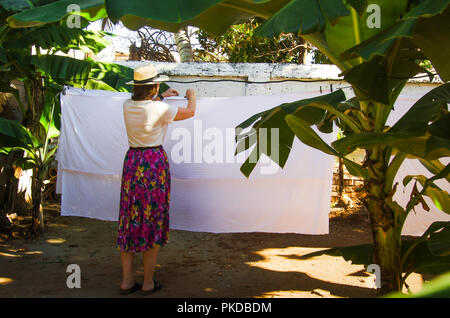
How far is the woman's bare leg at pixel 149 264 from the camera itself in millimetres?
3160

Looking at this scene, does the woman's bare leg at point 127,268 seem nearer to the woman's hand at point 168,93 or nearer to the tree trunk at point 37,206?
the woman's hand at point 168,93

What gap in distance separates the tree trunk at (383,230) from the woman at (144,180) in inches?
60.6

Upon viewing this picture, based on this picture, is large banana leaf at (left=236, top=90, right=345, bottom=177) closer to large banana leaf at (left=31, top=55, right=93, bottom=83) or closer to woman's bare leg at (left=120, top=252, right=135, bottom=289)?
woman's bare leg at (left=120, top=252, right=135, bottom=289)

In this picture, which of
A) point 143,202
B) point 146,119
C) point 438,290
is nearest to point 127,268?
point 143,202

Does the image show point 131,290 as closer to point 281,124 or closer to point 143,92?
point 143,92

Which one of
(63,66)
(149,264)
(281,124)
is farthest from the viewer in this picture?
(63,66)

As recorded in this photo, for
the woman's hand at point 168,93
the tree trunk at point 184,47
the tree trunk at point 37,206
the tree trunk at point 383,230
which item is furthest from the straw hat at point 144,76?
the tree trunk at point 184,47

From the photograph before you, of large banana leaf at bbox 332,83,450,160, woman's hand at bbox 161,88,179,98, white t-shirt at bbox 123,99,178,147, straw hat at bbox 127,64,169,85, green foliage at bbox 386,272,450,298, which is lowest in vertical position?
green foliage at bbox 386,272,450,298

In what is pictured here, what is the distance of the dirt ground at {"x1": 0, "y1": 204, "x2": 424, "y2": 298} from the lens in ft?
10.9

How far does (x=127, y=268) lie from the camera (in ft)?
10.5

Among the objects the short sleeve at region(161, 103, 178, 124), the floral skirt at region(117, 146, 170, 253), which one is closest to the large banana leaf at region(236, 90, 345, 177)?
the short sleeve at region(161, 103, 178, 124)

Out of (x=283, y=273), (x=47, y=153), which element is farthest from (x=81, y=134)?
(x=283, y=273)

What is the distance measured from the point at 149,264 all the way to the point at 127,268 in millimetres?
181
